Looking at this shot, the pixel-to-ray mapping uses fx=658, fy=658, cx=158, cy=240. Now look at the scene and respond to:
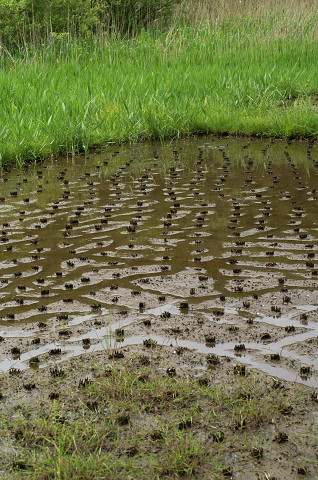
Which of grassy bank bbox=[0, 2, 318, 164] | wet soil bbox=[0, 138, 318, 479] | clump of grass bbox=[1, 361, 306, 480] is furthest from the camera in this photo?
grassy bank bbox=[0, 2, 318, 164]

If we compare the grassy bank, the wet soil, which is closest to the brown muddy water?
the wet soil

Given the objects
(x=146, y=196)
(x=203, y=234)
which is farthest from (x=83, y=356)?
(x=146, y=196)

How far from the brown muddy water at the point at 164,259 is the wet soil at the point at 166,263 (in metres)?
0.01

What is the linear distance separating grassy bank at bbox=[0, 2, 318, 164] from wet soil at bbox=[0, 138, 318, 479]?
92 cm

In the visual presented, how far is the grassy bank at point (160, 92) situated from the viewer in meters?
9.92

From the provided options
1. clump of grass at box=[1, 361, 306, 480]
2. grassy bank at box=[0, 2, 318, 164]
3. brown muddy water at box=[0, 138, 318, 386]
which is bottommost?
brown muddy water at box=[0, 138, 318, 386]

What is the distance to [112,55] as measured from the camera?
563 inches

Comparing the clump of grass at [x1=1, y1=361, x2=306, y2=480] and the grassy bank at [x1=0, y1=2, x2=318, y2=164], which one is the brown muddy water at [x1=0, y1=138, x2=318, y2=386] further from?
the grassy bank at [x1=0, y1=2, x2=318, y2=164]

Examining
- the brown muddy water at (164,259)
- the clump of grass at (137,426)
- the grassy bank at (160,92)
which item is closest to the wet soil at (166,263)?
the brown muddy water at (164,259)

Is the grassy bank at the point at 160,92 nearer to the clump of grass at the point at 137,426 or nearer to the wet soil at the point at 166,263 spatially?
the wet soil at the point at 166,263

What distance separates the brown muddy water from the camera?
163 inches

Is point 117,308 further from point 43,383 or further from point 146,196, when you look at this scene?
point 146,196

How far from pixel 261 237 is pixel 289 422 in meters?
3.00

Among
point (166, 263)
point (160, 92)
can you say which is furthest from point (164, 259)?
point (160, 92)
